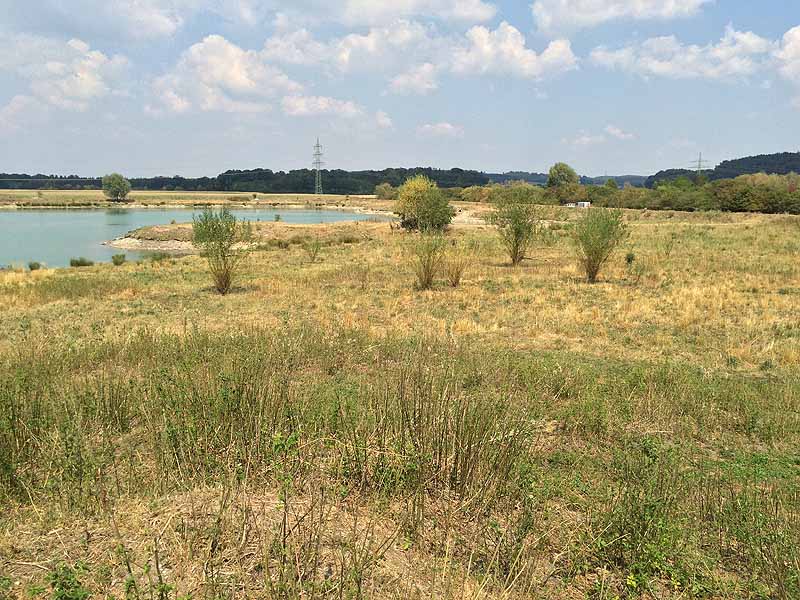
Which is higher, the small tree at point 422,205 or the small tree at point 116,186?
the small tree at point 116,186

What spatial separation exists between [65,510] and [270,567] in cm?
171

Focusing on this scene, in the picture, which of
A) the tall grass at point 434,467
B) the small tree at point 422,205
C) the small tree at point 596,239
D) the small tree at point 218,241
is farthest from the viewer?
the small tree at point 422,205

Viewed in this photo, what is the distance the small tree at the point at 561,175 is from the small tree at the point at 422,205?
2346 inches

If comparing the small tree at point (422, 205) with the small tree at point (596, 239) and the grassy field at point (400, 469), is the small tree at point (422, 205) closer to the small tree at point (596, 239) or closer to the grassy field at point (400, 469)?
the small tree at point (596, 239)

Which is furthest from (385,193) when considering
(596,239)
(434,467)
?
(434,467)

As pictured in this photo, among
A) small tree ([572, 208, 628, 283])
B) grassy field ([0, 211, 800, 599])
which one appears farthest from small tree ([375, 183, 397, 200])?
grassy field ([0, 211, 800, 599])

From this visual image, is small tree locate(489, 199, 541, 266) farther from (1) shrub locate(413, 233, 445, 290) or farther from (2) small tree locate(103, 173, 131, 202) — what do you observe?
(2) small tree locate(103, 173, 131, 202)

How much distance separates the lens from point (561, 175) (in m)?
106

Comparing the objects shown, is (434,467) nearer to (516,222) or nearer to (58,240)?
(516,222)

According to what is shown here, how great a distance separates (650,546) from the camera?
11.5 feet

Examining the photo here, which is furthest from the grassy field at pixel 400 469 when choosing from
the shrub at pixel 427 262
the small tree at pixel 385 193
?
the small tree at pixel 385 193

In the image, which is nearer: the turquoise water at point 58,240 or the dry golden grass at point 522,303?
the dry golden grass at point 522,303

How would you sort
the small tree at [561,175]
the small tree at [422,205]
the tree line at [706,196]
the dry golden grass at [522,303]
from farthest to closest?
the small tree at [561,175] → the tree line at [706,196] → the small tree at [422,205] → the dry golden grass at [522,303]

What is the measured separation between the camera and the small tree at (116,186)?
128000 mm
